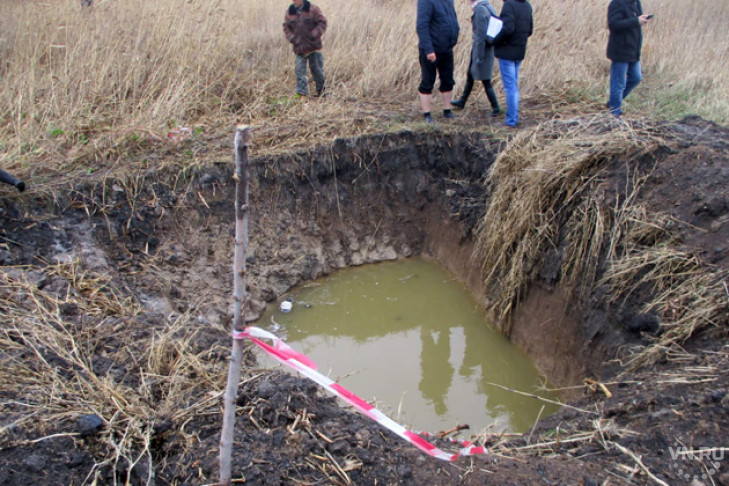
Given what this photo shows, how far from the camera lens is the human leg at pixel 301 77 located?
21.7 feet

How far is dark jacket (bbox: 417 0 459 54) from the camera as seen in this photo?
17.6ft

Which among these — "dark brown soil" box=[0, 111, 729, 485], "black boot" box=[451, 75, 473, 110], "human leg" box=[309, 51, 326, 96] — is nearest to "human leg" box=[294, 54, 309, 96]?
"human leg" box=[309, 51, 326, 96]

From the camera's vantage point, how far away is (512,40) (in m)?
5.48

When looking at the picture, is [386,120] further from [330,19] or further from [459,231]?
[330,19]

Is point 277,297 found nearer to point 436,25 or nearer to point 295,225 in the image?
point 295,225

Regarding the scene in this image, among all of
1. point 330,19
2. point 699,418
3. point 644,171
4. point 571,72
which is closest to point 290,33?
point 330,19

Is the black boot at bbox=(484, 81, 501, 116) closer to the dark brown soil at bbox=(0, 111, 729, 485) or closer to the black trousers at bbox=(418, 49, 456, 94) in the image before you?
the dark brown soil at bbox=(0, 111, 729, 485)

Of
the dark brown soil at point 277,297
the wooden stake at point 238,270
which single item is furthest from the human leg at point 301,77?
the wooden stake at point 238,270

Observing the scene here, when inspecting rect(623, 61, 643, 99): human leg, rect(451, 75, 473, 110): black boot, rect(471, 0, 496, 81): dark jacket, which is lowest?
rect(451, 75, 473, 110): black boot

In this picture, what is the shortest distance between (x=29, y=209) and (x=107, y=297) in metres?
1.32

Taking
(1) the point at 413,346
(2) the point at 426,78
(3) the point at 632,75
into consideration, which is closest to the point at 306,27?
→ (2) the point at 426,78

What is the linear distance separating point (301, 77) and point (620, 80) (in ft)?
12.4

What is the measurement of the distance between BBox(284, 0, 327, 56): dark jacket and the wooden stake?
5338mm

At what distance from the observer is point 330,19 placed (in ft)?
25.8
